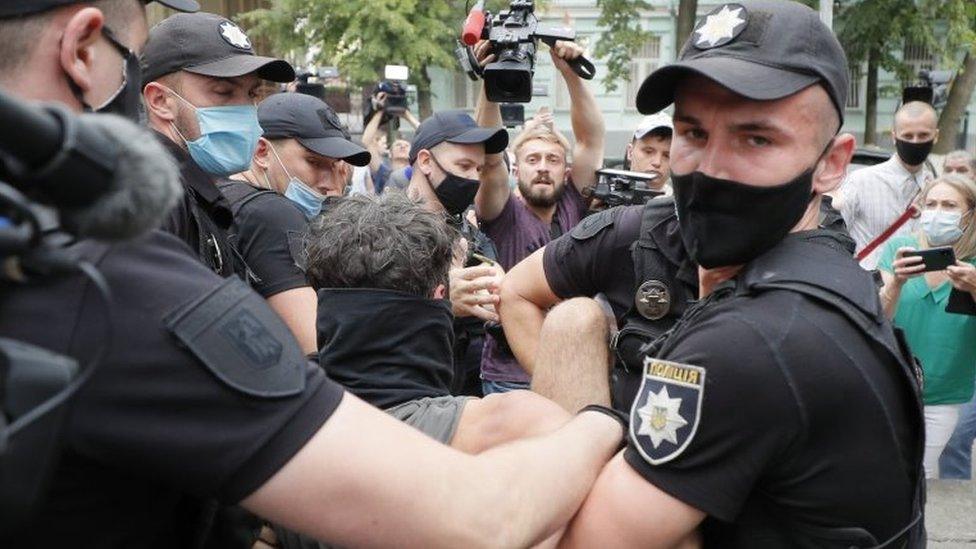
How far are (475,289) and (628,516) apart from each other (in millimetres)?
1608

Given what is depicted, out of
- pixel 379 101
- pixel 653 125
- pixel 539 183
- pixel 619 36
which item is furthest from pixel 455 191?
pixel 619 36

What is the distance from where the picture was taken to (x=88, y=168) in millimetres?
1027

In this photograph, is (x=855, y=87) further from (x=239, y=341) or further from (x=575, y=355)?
(x=239, y=341)

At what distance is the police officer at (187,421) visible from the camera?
1327 millimetres

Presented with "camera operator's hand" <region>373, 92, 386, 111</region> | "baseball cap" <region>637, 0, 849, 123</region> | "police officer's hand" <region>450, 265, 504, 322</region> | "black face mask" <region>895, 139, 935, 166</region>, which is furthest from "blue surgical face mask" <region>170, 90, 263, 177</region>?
"camera operator's hand" <region>373, 92, 386, 111</region>

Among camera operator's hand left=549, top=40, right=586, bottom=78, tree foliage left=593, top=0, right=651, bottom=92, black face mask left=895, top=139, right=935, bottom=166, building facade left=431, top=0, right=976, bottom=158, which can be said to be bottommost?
building facade left=431, top=0, right=976, bottom=158

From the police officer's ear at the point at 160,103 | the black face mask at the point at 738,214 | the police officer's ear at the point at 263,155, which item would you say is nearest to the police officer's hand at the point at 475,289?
the police officer's ear at the point at 160,103

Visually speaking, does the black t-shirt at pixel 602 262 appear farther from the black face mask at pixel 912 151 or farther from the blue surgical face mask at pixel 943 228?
the black face mask at pixel 912 151

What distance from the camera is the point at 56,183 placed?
1021mm

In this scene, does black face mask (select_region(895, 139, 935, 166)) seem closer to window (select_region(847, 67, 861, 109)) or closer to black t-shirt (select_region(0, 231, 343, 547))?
black t-shirt (select_region(0, 231, 343, 547))

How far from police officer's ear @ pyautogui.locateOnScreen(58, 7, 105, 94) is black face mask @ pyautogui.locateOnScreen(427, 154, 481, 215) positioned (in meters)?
3.74

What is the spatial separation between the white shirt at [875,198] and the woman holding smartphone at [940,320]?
116cm

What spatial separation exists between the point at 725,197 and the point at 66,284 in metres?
1.22

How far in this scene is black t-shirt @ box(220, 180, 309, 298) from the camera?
12.0 feet
